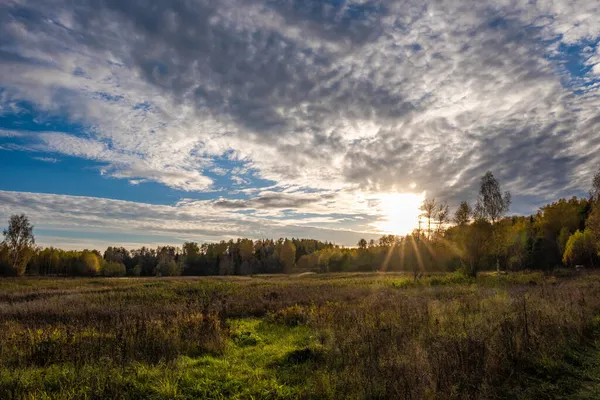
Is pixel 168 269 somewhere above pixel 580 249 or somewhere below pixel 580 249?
below

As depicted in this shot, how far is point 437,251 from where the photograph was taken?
2534 inches

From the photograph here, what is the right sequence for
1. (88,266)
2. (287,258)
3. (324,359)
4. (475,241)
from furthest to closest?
(287,258)
(88,266)
(475,241)
(324,359)

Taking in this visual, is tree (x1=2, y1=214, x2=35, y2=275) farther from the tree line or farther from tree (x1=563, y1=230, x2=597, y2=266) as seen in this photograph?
tree (x1=563, y1=230, x2=597, y2=266)

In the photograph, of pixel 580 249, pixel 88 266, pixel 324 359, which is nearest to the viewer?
pixel 324 359

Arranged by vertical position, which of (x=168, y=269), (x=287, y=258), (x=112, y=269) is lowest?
(x=112, y=269)

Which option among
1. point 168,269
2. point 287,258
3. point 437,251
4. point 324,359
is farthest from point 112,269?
point 324,359

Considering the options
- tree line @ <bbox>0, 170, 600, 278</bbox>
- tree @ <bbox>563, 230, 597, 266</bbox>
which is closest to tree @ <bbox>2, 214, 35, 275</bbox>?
tree line @ <bbox>0, 170, 600, 278</bbox>

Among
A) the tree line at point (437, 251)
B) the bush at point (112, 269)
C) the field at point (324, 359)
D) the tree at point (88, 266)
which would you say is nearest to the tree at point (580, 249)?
the tree line at point (437, 251)

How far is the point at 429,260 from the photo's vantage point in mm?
73188

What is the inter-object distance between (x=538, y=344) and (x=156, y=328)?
1034cm

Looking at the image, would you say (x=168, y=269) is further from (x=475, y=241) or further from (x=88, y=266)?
(x=475, y=241)

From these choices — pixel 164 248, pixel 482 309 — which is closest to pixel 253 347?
pixel 482 309

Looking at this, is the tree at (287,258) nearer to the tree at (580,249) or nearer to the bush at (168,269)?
the bush at (168,269)

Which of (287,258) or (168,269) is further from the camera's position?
(287,258)
